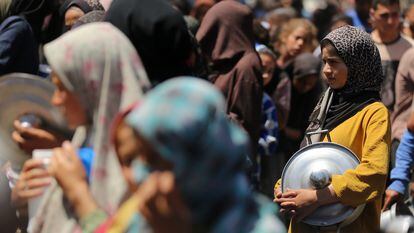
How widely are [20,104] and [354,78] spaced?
6.27 ft

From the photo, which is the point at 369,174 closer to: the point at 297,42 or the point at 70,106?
the point at 70,106

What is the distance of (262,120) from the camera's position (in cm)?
817

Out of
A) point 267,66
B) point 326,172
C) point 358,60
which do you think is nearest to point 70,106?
point 326,172

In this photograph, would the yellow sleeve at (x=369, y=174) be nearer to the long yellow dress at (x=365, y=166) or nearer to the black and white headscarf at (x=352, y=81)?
the long yellow dress at (x=365, y=166)

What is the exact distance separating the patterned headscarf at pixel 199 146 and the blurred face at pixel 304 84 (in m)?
6.63

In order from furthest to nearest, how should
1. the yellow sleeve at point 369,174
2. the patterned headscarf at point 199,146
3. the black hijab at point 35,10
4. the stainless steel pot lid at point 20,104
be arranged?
the black hijab at point 35,10 < the yellow sleeve at point 369,174 < the stainless steel pot lid at point 20,104 < the patterned headscarf at point 199,146

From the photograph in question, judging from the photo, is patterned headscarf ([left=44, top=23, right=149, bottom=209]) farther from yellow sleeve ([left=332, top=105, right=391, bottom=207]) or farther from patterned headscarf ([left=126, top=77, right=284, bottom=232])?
yellow sleeve ([left=332, top=105, right=391, bottom=207])

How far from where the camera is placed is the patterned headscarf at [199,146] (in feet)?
8.88

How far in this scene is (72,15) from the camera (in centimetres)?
741

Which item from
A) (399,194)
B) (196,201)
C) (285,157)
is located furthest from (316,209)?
(285,157)

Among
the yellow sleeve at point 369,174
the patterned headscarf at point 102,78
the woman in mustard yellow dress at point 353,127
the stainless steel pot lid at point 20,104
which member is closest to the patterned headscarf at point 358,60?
the woman in mustard yellow dress at point 353,127

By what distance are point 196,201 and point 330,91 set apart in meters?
2.80

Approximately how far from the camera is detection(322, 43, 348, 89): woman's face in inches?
211

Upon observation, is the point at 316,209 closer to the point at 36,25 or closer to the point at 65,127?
the point at 65,127
